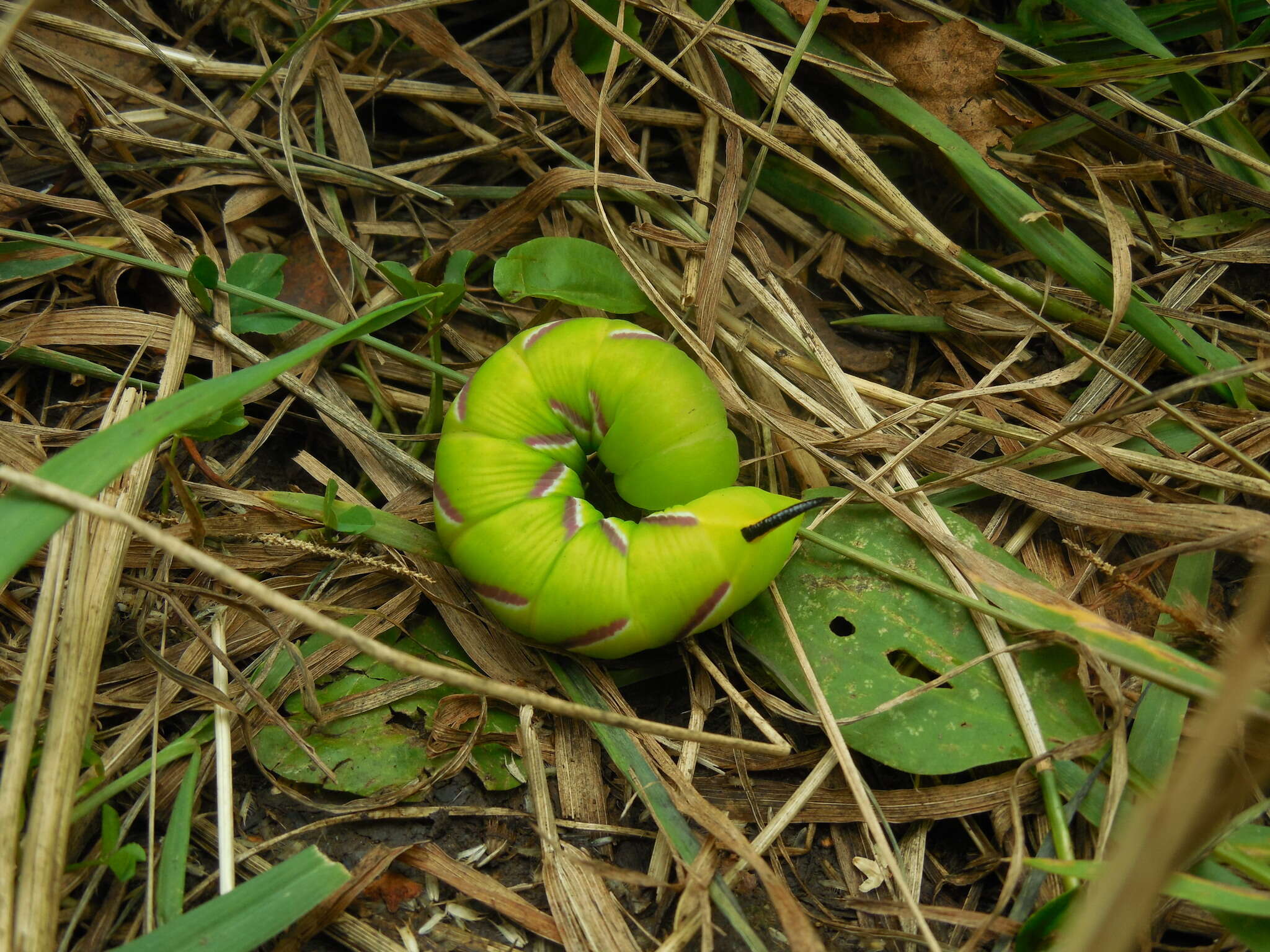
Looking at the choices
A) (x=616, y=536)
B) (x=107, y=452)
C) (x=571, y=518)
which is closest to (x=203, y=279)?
(x=107, y=452)

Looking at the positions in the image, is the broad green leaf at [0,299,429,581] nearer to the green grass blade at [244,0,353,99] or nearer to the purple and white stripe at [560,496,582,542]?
the purple and white stripe at [560,496,582,542]

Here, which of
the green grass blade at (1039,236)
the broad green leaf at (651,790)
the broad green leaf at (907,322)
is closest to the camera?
the broad green leaf at (651,790)

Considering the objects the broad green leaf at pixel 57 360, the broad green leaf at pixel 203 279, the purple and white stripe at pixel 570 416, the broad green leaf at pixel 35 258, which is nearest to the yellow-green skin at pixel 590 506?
the purple and white stripe at pixel 570 416

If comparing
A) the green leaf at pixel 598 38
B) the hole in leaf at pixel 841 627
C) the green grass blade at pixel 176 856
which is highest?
the green leaf at pixel 598 38

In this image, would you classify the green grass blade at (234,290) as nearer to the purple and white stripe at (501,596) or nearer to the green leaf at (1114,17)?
the purple and white stripe at (501,596)

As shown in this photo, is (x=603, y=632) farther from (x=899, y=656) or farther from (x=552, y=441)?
(x=899, y=656)

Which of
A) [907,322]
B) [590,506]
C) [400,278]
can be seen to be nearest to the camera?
[590,506]

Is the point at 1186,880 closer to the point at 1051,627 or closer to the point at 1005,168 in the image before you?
the point at 1051,627
